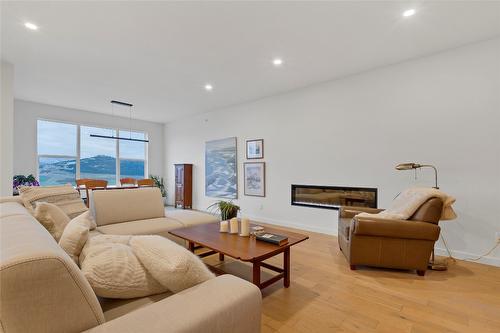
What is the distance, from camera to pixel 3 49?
10.2 ft

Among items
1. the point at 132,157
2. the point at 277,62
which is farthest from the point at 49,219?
the point at 132,157

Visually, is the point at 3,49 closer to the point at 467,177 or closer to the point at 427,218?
the point at 427,218

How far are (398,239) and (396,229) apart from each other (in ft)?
0.39

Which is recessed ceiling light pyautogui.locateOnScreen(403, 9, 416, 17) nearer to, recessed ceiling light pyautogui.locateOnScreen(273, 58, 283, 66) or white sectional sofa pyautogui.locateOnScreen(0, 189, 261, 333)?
recessed ceiling light pyautogui.locateOnScreen(273, 58, 283, 66)

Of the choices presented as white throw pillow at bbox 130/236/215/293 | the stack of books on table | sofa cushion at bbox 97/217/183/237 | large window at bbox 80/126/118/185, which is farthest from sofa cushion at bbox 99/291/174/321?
large window at bbox 80/126/118/185

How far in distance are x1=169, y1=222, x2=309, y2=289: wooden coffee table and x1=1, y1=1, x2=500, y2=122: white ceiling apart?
2198 mm

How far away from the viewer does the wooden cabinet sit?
6555 mm

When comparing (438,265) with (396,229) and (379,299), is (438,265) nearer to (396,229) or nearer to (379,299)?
(396,229)

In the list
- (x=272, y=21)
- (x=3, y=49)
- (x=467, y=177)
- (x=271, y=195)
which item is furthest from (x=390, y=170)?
(x=3, y=49)

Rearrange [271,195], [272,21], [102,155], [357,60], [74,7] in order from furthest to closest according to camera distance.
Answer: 1. [102,155]
2. [271,195]
3. [357,60]
4. [272,21]
5. [74,7]

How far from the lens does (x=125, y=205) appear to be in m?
2.94

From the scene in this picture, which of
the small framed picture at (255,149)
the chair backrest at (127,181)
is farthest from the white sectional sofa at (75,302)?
the chair backrest at (127,181)

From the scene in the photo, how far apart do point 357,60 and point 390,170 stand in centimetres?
164

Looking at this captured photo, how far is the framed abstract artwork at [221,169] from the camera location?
219 inches
